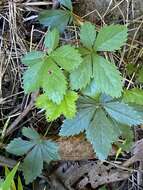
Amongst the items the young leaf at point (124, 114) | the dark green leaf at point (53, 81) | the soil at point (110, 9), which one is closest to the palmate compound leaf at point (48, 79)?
the dark green leaf at point (53, 81)

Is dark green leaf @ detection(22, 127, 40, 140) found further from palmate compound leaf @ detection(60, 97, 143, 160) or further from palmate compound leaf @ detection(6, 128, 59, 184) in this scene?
palmate compound leaf @ detection(60, 97, 143, 160)

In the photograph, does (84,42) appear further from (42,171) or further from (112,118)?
(42,171)

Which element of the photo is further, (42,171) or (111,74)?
(42,171)

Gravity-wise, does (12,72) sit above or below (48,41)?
below

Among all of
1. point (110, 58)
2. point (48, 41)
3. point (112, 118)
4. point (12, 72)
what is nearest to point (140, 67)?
point (110, 58)

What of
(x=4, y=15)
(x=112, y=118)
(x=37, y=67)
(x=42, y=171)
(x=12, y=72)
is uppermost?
(x=4, y=15)

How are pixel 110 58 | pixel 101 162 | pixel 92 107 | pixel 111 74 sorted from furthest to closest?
pixel 101 162 < pixel 110 58 < pixel 92 107 < pixel 111 74

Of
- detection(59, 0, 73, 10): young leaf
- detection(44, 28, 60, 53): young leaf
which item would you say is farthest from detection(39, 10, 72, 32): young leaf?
detection(44, 28, 60, 53): young leaf
